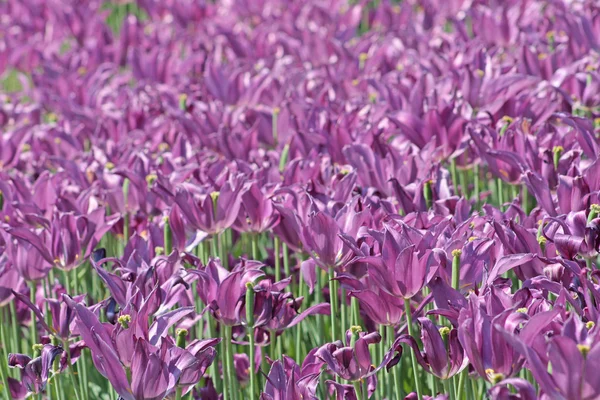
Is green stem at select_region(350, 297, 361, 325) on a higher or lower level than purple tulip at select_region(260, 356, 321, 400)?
higher

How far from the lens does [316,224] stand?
261 cm

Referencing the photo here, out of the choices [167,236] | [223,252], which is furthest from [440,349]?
[223,252]

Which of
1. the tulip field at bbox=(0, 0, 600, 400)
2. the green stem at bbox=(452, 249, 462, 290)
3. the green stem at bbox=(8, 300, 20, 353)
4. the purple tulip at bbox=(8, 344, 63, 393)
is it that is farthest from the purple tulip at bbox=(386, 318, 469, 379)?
the green stem at bbox=(8, 300, 20, 353)

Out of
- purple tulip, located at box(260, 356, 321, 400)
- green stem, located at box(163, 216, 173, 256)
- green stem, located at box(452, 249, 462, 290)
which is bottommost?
purple tulip, located at box(260, 356, 321, 400)

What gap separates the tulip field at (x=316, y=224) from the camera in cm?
221

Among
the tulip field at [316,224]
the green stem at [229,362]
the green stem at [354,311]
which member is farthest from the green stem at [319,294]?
the green stem at [229,362]

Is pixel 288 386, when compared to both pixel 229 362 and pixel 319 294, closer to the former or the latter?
pixel 229 362

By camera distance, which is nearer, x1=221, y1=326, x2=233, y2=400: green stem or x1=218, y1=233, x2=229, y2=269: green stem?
x1=221, y1=326, x2=233, y2=400: green stem

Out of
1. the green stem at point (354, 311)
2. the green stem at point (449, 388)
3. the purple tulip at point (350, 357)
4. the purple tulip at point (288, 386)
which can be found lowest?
the green stem at point (449, 388)

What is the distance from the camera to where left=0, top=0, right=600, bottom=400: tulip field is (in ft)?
A: 7.27

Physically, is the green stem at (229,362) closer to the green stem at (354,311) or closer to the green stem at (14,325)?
the green stem at (354,311)

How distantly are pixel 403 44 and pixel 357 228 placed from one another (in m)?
3.36

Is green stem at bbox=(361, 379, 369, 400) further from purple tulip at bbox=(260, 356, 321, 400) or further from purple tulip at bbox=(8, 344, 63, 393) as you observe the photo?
purple tulip at bbox=(8, 344, 63, 393)

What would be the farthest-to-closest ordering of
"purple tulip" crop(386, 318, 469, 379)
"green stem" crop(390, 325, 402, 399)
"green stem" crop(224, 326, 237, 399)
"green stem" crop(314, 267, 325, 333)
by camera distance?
"green stem" crop(314, 267, 325, 333) → "green stem" crop(224, 326, 237, 399) → "green stem" crop(390, 325, 402, 399) → "purple tulip" crop(386, 318, 469, 379)
